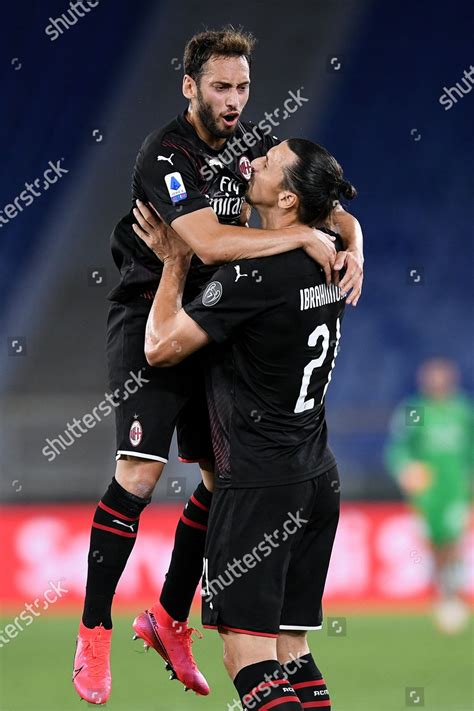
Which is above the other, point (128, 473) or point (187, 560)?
point (128, 473)

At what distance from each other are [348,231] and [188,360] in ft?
2.05

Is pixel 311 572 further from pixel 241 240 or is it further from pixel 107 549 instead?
pixel 241 240

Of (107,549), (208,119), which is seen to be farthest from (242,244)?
(107,549)

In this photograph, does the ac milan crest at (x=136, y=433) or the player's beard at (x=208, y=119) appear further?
the ac milan crest at (x=136, y=433)

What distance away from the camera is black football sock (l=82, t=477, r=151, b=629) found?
3.31m

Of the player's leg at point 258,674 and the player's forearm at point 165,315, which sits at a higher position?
the player's forearm at point 165,315

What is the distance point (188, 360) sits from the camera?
332cm

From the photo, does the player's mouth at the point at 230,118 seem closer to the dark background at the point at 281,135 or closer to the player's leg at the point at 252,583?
the player's leg at the point at 252,583

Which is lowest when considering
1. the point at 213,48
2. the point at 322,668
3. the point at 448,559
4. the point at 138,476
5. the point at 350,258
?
the point at 322,668

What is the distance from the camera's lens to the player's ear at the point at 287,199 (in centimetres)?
290

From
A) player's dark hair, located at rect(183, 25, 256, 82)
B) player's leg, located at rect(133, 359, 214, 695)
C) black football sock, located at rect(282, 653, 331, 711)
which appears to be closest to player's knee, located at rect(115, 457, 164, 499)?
player's leg, located at rect(133, 359, 214, 695)

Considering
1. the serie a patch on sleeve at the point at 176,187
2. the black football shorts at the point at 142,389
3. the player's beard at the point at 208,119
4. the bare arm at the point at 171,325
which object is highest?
the player's beard at the point at 208,119

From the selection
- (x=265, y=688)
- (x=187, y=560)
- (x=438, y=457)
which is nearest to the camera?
(x=265, y=688)

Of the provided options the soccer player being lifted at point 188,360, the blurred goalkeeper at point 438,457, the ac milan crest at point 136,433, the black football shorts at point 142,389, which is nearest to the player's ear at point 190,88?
the soccer player being lifted at point 188,360
